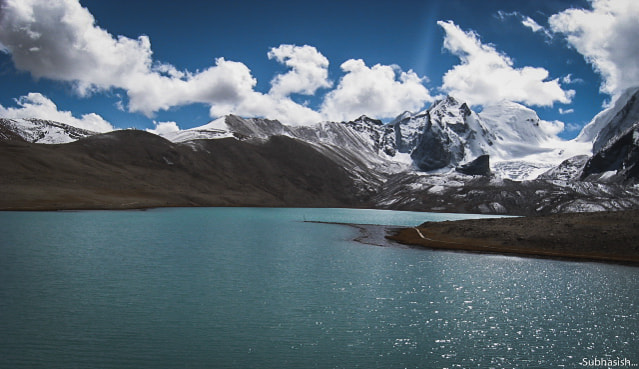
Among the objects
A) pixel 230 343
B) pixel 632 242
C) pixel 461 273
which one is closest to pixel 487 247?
pixel 632 242

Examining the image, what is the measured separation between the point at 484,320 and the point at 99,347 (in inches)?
1018

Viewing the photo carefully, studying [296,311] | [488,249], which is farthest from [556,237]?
[296,311]

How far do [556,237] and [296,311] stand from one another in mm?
62721

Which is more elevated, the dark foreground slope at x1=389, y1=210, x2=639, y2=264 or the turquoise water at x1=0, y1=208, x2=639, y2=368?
the dark foreground slope at x1=389, y1=210, x2=639, y2=264

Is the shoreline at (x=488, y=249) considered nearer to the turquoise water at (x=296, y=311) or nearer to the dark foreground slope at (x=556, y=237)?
the dark foreground slope at (x=556, y=237)

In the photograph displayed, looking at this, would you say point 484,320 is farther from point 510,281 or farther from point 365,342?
point 510,281

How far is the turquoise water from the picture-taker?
2348cm

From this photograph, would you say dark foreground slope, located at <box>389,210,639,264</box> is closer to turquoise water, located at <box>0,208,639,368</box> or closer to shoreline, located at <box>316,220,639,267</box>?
shoreline, located at <box>316,220,639,267</box>

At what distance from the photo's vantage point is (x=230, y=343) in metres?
24.8

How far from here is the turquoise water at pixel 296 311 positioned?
23484 millimetres

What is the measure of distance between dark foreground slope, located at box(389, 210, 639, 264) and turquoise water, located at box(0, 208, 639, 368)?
602 inches

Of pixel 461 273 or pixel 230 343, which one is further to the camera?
pixel 461 273

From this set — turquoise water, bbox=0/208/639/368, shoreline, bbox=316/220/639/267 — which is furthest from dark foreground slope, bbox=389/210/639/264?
turquoise water, bbox=0/208/639/368

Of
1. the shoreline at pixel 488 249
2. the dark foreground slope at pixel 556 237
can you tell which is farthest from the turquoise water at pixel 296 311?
the dark foreground slope at pixel 556 237
